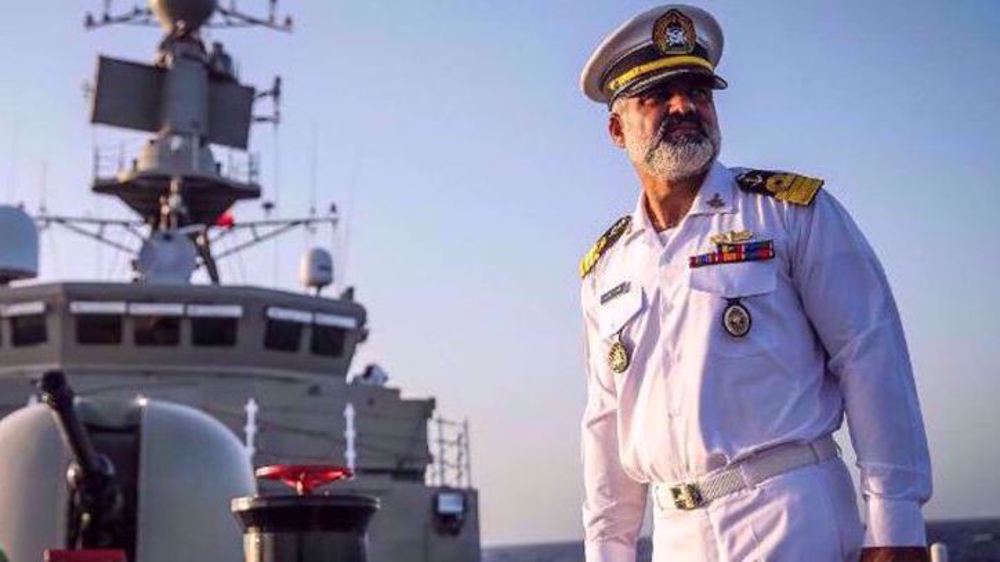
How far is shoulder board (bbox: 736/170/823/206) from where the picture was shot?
2348mm

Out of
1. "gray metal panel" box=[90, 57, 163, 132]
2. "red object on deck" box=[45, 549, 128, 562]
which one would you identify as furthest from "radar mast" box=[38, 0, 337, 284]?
"red object on deck" box=[45, 549, 128, 562]

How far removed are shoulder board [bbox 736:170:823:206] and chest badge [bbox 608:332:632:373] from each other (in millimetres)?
391

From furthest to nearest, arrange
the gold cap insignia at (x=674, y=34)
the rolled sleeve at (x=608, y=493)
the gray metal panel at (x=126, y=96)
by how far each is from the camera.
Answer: the gray metal panel at (x=126, y=96) < the rolled sleeve at (x=608, y=493) < the gold cap insignia at (x=674, y=34)

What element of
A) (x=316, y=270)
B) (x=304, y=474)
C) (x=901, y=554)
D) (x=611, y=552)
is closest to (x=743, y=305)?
(x=901, y=554)

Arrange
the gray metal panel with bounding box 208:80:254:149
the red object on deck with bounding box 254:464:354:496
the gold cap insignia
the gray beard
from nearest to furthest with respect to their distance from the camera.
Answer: the gray beard < the gold cap insignia < the red object on deck with bounding box 254:464:354:496 < the gray metal panel with bounding box 208:80:254:149

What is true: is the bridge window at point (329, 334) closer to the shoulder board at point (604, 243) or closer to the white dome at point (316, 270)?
the white dome at point (316, 270)

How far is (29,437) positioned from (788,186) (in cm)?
606

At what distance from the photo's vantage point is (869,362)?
7.24 feet

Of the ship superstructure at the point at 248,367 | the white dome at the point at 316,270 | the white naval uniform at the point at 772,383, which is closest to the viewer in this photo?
the white naval uniform at the point at 772,383

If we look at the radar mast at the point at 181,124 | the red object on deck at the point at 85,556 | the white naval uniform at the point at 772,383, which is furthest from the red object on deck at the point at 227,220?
the white naval uniform at the point at 772,383

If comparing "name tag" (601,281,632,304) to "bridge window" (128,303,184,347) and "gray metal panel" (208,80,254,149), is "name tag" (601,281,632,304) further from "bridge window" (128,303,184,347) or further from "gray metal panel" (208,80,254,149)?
"gray metal panel" (208,80,254,149)

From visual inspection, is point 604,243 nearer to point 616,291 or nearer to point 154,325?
point 616,291

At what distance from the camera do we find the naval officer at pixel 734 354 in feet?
7.19

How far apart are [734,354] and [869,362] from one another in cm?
24
